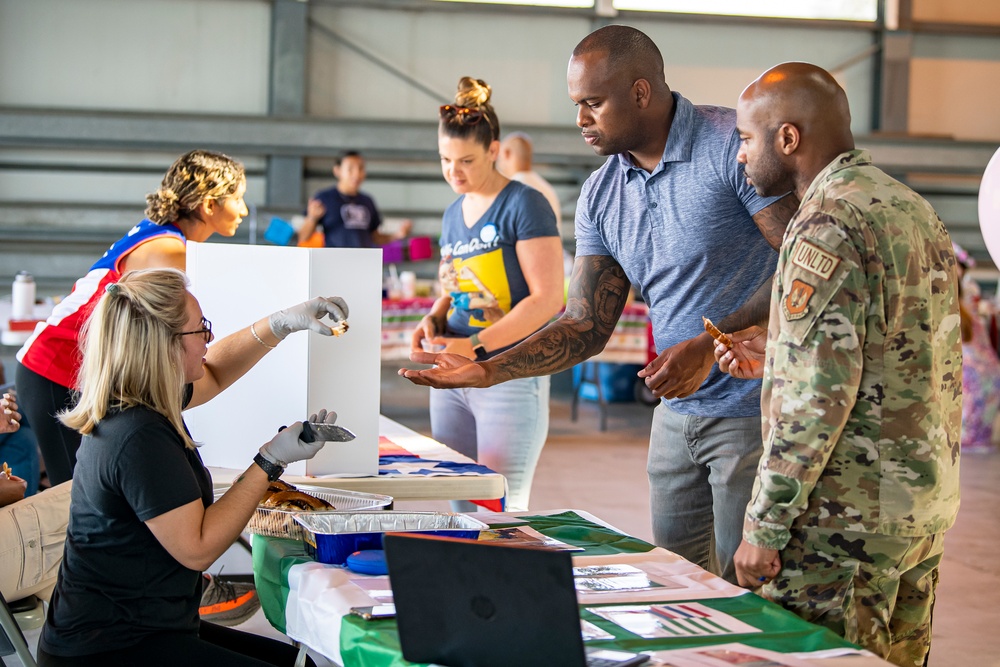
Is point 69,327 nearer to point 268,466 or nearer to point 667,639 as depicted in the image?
point 268,466

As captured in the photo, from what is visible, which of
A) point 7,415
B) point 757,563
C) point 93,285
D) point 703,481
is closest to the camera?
point 757,563

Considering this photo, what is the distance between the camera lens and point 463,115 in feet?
9.16

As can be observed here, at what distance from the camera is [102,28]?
853cm

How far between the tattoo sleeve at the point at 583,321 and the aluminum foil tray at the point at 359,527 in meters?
0.54

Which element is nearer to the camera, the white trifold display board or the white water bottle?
the white trifold display board

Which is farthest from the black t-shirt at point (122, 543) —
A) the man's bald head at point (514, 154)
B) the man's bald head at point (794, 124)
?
the man's bald head at point (514, 154)

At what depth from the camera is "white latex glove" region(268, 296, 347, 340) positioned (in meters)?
2.12

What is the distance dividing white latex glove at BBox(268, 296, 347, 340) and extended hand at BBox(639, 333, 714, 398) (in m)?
0.62

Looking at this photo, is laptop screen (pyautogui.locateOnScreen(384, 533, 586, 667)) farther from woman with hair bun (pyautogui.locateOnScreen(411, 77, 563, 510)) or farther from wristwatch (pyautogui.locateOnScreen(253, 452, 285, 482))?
→ woman with hair bun (pyautogui.locateOnScreen(411, 77, 563, 510))

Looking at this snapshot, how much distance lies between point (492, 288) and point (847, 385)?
1.58 metres

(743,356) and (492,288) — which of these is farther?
(492,288)

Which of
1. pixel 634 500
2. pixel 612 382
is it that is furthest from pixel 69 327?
pixel 612 382

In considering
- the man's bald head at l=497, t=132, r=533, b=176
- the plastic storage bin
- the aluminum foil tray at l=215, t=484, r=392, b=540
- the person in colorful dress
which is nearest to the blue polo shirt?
the aluminum foil tray at l=215, t=484, r=392, b=540

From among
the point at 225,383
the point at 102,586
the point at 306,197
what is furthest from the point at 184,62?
the point at 102,586
